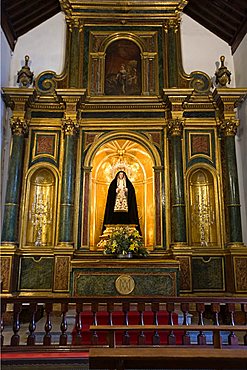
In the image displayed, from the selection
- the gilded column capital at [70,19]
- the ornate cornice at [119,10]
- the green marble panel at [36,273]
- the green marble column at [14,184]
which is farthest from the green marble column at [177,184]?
the gilded column capital at [70,19]

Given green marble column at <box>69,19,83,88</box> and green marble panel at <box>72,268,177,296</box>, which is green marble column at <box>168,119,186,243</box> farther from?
green marble column at <box>69,19,83,88</box>

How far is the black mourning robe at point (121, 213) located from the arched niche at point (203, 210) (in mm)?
1382

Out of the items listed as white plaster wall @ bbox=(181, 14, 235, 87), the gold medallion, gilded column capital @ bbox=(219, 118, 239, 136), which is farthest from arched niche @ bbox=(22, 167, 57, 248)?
white plaster wall @ bbox=(181, 14, 235, 87)

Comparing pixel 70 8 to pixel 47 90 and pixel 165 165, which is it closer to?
pixel 47 90

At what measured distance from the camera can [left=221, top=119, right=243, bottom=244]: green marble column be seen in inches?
332

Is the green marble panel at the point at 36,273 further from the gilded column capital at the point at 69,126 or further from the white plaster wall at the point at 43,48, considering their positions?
the white plaster wall at the point at 43,48

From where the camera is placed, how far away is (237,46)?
9.77 m

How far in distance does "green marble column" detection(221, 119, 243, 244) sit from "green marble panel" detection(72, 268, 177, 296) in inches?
72.0

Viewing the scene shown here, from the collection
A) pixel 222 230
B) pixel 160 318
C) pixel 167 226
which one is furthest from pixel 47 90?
pixel 160 318

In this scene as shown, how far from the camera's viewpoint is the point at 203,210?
9031mm

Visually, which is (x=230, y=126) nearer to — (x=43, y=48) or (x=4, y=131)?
(x=43, y=48)

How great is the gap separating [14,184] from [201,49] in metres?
6.08

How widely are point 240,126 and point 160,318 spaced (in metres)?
5.26

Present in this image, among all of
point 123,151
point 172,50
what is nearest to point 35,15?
point 172,50
